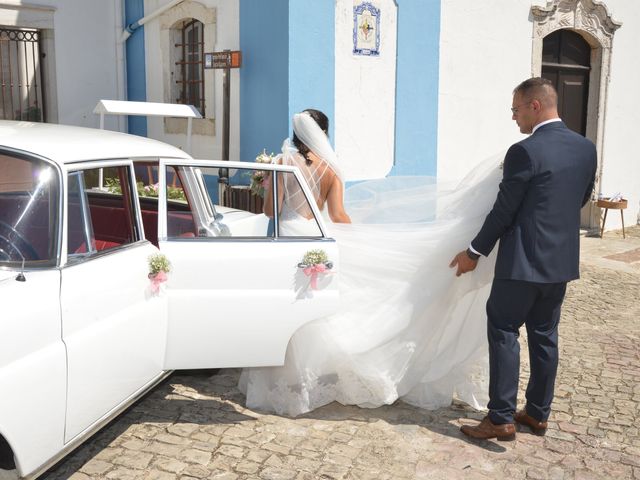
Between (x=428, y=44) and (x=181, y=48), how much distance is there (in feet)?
11.2

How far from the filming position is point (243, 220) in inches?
198

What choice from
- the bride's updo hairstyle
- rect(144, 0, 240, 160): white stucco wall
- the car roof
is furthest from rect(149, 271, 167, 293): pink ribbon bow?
rect(144, 0, 240, 160): white stucco wall

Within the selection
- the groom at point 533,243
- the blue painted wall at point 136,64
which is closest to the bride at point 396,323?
the groom at point 533,243

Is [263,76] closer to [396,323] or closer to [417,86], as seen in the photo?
[417,86]

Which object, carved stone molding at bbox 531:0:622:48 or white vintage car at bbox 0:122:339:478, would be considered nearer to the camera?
white vintage car at bbox 0:122:339:478

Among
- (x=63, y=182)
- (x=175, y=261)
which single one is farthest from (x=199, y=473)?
(x=63, y=182)

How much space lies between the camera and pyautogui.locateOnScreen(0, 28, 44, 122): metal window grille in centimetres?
995

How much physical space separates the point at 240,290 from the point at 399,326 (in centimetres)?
108

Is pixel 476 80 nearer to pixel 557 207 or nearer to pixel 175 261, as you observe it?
pixel 557 207

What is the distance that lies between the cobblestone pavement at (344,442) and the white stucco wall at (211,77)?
4.63 m

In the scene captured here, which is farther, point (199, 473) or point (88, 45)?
point (88, 45)

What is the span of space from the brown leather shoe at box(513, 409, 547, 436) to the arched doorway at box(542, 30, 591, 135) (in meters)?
8.20

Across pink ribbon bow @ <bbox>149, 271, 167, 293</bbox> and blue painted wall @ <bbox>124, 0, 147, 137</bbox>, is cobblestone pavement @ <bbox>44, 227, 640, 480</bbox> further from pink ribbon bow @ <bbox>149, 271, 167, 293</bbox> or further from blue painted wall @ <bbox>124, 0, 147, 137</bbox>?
blue painted wall @ <bbox>124, 0, 147, 137</bbox>

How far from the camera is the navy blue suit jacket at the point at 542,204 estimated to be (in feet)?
12.8
